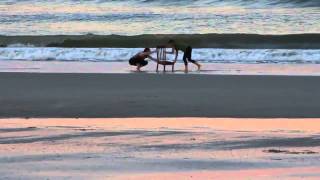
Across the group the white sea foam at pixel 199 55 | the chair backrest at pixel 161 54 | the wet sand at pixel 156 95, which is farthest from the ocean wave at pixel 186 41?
the wet sand at pixel 156 95

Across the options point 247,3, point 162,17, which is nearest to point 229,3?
point 247,3

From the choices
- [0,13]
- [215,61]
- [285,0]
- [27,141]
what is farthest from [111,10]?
[27,141]

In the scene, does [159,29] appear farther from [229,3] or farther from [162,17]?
[229,3]

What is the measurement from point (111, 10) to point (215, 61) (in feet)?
86.0

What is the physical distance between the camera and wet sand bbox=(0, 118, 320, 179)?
5.11m

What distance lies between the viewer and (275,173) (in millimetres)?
5062

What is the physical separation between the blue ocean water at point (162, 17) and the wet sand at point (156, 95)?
2014 cm

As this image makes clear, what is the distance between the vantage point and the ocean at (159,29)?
24.5 m

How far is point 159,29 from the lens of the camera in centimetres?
3712

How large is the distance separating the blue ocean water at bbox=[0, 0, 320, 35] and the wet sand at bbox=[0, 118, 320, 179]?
85.5 feet

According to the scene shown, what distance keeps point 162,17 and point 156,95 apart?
31117 mm

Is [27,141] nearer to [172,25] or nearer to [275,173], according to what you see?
[275,173]

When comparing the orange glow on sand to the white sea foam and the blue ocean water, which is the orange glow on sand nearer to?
the white sea foam

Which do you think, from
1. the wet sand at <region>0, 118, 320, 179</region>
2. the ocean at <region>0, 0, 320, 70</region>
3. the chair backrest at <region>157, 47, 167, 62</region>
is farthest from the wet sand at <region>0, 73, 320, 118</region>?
the ocean at <region>0, 0, 320, 70</region>
